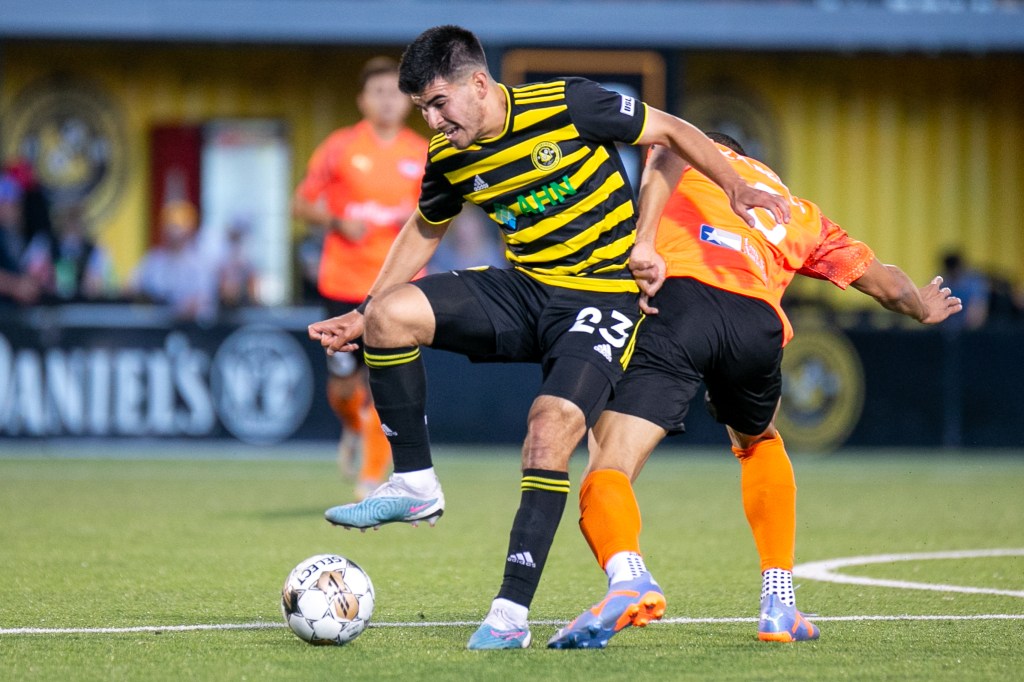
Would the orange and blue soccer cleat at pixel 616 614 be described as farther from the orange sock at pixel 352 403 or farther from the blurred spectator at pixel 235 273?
the blurred spectator at pixel 235 273

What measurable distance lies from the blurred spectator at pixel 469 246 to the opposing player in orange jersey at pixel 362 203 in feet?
16.0

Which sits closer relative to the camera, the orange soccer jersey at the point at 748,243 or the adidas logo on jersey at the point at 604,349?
the adidas logo on jersey at the point at 604,349

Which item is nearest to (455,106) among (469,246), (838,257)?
(838,257)

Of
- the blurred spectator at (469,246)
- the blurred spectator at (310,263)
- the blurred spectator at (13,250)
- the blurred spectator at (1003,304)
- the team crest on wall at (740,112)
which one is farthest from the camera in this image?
the team crest on wall at (740,112)

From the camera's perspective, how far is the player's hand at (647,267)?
4879 mm

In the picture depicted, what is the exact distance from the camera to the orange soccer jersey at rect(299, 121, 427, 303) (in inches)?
373

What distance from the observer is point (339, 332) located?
5145 mm

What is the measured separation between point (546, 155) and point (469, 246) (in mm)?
10002

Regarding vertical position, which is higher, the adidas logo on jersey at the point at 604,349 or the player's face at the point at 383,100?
the player's face at the point at 383,100

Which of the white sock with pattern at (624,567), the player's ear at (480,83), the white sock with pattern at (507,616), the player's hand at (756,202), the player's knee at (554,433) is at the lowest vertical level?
the white sock with pattern at (507,616)

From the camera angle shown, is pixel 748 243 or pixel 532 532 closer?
pixel 532 532

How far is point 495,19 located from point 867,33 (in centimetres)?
356

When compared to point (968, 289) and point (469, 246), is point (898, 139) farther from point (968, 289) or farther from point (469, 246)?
point (469, 246)

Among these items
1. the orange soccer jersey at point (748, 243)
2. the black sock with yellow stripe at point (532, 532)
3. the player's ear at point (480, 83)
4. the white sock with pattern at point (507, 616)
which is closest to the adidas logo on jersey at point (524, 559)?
the black sock with yellow stripe at point (532, 532)
